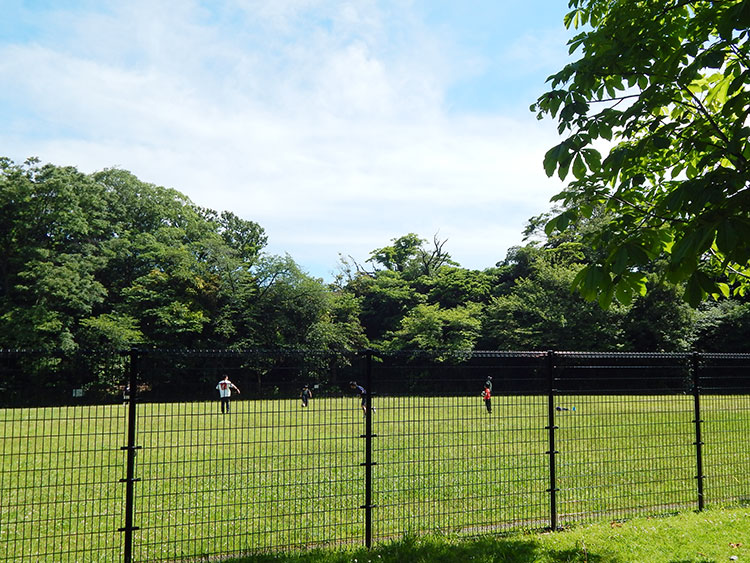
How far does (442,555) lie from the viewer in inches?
201

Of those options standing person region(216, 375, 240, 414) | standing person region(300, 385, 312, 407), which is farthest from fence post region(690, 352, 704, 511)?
standing person region(216, 375, 240, 414)

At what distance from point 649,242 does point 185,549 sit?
17.1ft

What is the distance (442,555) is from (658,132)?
4034 millimetres

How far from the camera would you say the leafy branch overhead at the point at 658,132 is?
10.4 ft

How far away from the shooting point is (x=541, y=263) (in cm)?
4778

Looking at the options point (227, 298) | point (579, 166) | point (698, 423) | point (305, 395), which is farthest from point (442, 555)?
point (227, 298)

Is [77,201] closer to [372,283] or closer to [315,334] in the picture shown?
[315,334]

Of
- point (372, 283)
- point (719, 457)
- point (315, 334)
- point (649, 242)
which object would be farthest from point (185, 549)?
point (372, 283)

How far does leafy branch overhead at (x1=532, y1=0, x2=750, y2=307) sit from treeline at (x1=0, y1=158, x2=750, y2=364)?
120ft

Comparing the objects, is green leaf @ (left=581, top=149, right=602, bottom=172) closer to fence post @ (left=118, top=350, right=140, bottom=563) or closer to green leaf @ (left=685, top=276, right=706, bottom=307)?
green leaf @ (left=685, top=276, right=706, bottom=307)

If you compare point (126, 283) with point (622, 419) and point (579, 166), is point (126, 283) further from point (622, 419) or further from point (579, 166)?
point (579, 166)

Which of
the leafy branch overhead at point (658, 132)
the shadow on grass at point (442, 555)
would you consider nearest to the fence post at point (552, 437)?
the shadow on grass at point (442, 555)

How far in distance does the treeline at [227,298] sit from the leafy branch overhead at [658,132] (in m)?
36.7

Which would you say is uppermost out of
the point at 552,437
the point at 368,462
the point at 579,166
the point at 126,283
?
the point at 126,283
